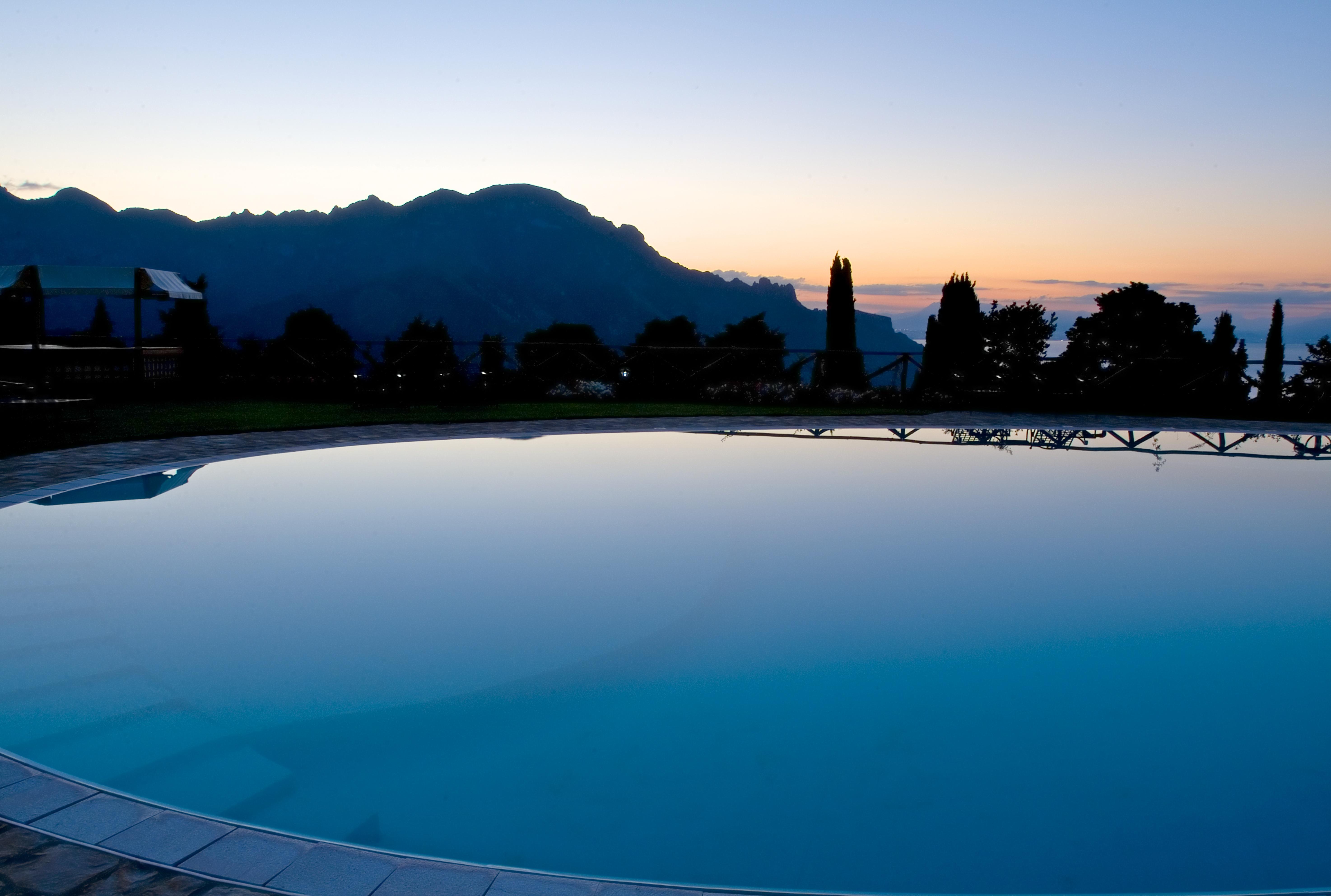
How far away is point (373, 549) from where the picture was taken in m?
5.42

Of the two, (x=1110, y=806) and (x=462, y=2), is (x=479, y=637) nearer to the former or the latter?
(x=1110, y=806)

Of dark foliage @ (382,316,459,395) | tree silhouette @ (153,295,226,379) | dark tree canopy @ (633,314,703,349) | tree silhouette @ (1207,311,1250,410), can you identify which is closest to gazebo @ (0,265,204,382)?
tree silhouette @ (153,295,226,379)

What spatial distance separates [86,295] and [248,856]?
12625 millimetres

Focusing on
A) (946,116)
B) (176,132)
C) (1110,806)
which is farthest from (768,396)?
(1110,806)

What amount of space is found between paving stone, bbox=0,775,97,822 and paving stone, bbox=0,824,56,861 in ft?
0.21

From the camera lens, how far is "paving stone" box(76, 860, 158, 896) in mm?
1847

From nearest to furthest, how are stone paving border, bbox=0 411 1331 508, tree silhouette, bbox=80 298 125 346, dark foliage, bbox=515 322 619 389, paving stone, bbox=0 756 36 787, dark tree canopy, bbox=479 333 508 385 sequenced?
paving stone, bbox=0 756 36 787, stone paving border, bbox=0 411 1331 508, dark tree canopy, bbox=479 333 508 385, dark foliage, bbox=515 322 619 389, tree silhouette, bbox=80 298 125 346

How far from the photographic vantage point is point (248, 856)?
6.72 ft

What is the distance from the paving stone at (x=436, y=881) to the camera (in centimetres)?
194

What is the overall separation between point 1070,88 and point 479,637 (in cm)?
1270

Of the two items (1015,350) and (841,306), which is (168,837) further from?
(841,306)

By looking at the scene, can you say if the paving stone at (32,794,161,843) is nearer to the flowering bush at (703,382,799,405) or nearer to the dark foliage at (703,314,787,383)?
the dark foliage at (703,314,787,383)

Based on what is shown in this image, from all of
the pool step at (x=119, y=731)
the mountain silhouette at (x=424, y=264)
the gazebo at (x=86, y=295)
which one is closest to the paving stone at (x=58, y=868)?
the pool step at (x=119, y=731)

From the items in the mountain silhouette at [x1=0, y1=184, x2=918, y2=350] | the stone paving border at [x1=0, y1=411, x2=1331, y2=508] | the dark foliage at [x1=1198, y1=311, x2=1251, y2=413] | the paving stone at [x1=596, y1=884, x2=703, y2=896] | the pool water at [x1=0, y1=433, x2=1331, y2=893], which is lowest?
the pool water at [x1=0, y1=433, x2=1331, y2=893]
